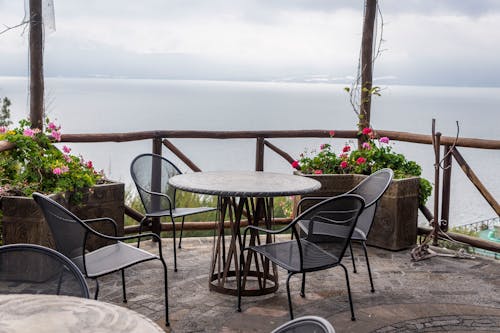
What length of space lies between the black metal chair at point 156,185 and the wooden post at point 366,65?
2.10 meters

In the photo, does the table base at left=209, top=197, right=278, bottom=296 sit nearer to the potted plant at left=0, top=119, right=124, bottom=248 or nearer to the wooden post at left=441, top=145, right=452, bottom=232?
the potted plant at left=0, top=119, right=124, bottom=248

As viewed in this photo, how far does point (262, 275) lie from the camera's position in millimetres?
4207

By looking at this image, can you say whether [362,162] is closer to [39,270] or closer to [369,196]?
[369,196]

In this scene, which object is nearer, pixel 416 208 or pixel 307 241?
pixel 307 241

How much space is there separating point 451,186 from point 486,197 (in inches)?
15.3

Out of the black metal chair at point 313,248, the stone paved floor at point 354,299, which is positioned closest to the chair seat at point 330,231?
the black metal chair at point 313,248

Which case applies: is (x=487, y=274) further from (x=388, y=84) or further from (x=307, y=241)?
(x=388, y=84)

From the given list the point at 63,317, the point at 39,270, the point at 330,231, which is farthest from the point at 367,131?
the point at 63,317

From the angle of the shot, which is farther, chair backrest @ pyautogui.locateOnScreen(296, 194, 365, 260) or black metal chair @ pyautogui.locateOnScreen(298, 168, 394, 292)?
black metal chair @ pyautogui.locateOnScreen(298, 168, 394, 292)

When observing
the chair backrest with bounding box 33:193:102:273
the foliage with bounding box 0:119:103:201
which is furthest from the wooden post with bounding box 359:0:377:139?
the chair backrest with bounding box 33:193:102:273

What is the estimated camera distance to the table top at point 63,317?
152cm

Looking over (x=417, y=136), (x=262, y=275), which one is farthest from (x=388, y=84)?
(x=262, y=275)

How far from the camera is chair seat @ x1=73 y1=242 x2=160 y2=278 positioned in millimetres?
3053

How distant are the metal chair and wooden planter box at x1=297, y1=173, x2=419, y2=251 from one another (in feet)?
11.8
